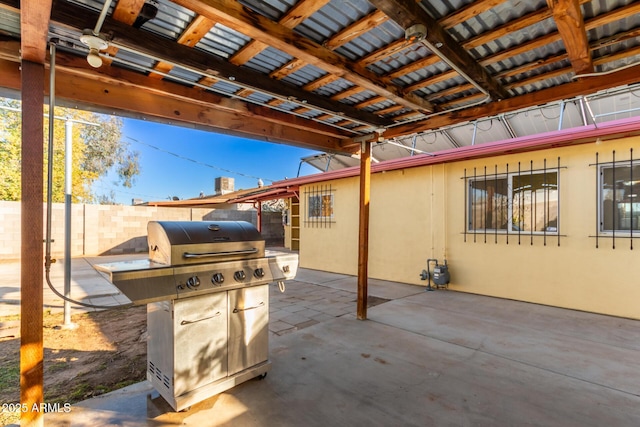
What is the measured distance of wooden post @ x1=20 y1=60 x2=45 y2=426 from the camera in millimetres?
1871

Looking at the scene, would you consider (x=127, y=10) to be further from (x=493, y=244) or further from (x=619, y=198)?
(x=619, y=198)

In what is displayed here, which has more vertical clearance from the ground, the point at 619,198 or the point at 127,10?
the point at 127,10

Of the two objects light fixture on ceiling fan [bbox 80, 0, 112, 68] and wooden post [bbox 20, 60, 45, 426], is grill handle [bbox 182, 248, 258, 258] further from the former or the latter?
light fixture on ceiling fan [bbox 80, 0, 112, 68]

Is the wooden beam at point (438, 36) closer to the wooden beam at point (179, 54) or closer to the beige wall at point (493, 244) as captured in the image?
the wooden beam at point (179, 54)

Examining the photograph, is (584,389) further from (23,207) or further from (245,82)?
(23,207)

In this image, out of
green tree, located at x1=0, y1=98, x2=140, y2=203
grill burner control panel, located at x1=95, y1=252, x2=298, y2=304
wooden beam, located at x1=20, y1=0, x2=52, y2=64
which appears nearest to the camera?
wooden beam, located at x1=20, y1=0, x2=52, y2=64

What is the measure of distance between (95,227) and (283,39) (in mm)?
12280

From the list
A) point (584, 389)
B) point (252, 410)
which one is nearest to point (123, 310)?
point (252, 410)

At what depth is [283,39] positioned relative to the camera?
204cm

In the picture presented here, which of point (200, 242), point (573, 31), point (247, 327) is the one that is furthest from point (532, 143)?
point (200, 242)

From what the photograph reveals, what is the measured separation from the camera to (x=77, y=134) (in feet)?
44.9

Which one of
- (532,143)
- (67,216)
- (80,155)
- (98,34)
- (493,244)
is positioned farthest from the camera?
(80,155)

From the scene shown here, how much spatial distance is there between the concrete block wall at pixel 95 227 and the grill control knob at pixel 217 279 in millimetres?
10427

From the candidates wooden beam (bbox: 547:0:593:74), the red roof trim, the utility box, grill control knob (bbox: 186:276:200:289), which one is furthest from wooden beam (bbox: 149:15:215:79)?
the utility box
